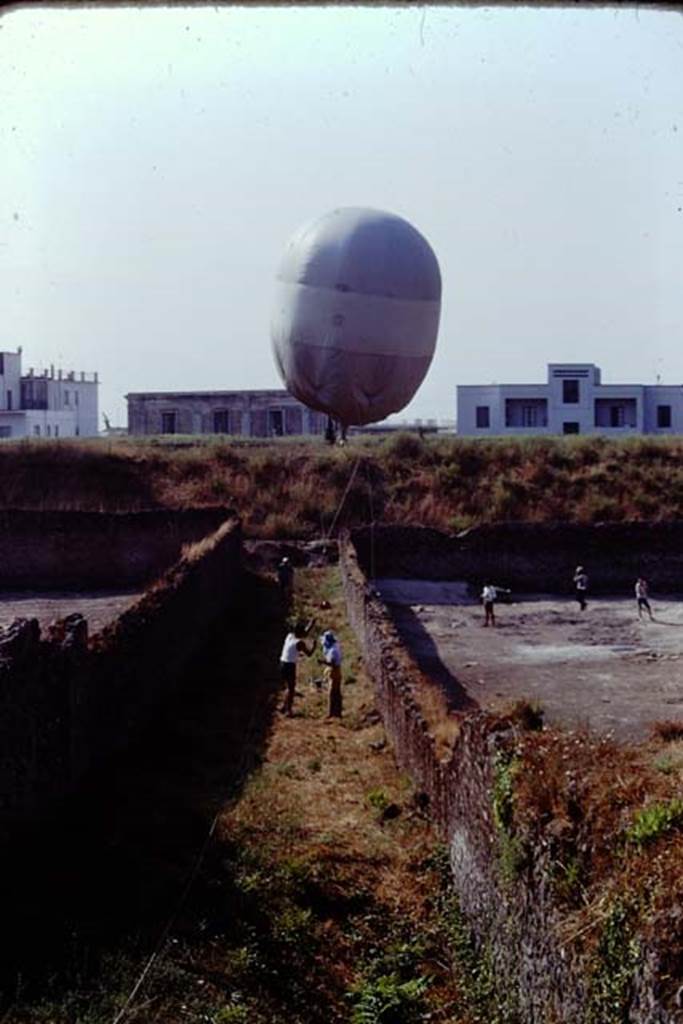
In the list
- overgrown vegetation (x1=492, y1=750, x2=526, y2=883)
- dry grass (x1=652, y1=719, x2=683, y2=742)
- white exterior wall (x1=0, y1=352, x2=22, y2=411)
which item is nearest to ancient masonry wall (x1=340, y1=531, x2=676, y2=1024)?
overgrown vegetation (x1=492, y1=750, x2=526, y2=883)

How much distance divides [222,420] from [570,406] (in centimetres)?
1857

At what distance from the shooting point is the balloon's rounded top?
34.6 m

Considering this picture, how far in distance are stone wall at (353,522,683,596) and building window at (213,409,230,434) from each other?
36361 millimetres

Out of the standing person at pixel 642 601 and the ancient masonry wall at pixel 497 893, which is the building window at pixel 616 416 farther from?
the ancient masonry wall at pixel 497 893

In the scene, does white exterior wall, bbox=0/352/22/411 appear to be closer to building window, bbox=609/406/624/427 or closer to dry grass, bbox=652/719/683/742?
building window, bbox=609/406/624/427

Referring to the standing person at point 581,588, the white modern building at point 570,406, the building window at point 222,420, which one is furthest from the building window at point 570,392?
the standing person at point 581,588

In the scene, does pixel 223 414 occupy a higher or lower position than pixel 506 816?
higher

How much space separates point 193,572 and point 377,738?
6546 millimetres

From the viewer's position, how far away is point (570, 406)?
230ft

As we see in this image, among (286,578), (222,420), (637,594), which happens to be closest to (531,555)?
(637,594)

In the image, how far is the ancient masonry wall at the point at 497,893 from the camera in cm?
626

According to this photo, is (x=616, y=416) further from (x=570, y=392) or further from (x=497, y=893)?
(x=497, y=893)

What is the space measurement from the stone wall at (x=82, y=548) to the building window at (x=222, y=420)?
34536 millimetres

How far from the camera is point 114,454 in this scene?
44.0 meters
